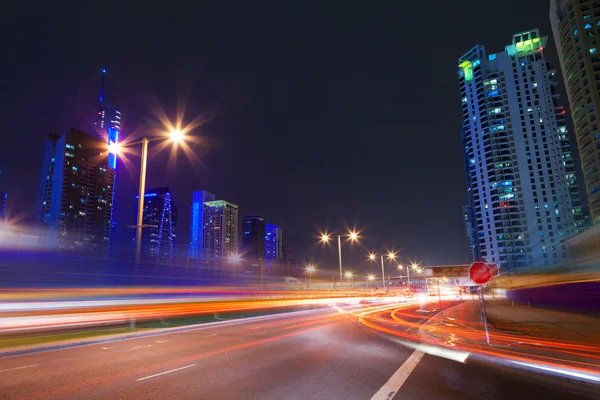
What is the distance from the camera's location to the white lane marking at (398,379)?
6.98 m

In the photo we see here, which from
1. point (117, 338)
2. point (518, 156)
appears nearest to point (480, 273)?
point (117, 338)

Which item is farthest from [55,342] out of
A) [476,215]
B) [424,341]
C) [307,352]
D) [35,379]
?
[476,215]

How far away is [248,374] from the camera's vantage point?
8688 mm

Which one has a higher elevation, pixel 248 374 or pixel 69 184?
pixel 69 184

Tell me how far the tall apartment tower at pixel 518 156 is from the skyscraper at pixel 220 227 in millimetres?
87637

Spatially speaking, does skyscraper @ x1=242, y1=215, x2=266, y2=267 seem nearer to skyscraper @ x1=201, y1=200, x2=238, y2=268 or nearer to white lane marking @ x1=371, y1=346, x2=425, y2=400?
skyscraper @ x1=201, y1=200, x2=238, y2=268

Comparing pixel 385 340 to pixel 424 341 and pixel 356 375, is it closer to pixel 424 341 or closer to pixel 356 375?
pixel 424 341

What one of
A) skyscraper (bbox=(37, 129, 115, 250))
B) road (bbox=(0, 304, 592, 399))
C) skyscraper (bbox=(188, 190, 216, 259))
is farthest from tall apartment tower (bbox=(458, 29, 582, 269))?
skyscraper (bbox=(37, 129, 115, 250))

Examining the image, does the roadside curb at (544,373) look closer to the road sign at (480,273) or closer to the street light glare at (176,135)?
the road sign at (480,273)

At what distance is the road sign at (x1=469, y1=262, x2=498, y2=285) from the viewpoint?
13.1m

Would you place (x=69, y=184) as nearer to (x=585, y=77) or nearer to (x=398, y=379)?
(x=398, y=379)

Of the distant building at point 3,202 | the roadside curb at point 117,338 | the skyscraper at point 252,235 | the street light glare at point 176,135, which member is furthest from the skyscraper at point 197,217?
the street light glare at point 176,135

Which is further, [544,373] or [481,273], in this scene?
[481,273]

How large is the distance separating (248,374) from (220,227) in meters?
117
